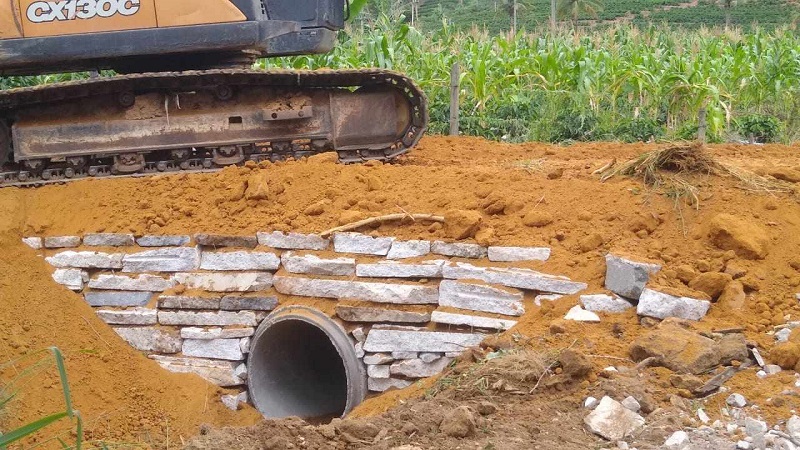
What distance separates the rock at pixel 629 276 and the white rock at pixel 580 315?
221 mm

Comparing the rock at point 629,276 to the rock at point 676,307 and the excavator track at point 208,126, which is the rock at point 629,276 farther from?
the excavator track at point 208,126

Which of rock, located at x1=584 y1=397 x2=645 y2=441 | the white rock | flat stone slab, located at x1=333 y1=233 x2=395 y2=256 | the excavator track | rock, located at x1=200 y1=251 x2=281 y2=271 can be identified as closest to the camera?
rock, located at x1=584 y1=397 x2=645 y2=441

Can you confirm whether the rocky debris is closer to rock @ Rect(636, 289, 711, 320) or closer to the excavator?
rock @ Rect(636, 289, 711, 320)

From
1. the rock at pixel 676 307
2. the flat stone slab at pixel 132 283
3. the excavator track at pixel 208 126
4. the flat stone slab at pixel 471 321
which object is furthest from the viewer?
the excavator track at pixel 208 126

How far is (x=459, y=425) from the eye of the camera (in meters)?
4.16

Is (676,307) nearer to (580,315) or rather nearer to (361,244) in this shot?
(580,315)

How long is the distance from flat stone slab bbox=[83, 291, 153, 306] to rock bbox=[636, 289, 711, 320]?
3893 millimetres

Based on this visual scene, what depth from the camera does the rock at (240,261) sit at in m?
6.47

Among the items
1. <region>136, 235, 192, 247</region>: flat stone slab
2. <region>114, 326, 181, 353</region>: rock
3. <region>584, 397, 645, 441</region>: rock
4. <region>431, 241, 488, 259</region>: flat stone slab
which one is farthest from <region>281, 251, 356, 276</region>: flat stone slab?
<region>584, 397, 645, 441</region>: rock

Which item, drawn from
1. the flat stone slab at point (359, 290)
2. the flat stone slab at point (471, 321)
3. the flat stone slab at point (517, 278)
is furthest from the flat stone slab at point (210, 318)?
the flat stone slab at point (517, 278)

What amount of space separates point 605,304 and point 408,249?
4.78 feet

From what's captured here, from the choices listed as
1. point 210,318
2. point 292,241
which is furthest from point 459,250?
point 210,318

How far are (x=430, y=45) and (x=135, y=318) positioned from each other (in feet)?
32.7

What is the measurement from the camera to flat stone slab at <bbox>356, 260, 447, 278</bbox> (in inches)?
232
